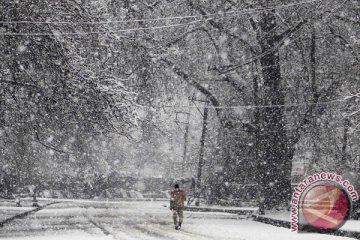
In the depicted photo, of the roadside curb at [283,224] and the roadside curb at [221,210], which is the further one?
the roadside curb at [221,210]

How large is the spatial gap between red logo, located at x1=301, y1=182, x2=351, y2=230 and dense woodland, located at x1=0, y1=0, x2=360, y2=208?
234 cm

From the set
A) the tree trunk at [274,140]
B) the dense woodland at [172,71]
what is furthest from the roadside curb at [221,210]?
the tree trunk at [274,140]

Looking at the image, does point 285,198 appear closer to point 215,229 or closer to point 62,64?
point 215,229

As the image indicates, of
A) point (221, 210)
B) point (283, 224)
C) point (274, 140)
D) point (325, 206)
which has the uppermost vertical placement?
point (274, 140)

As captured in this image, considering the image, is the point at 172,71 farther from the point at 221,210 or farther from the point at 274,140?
the point at 221,210

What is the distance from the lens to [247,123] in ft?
89.8

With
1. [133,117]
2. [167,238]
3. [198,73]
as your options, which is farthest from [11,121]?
[198,73]

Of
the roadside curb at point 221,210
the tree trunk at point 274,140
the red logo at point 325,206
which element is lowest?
the roadside curb at point 221,210

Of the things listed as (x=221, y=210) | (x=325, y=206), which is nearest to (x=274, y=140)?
(x=221, y=210)

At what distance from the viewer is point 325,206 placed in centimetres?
1759

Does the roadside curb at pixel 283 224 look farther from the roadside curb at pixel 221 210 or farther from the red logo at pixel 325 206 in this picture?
the roadside curb at pixel 221 210

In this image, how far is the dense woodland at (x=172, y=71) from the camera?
Result: 16.2m

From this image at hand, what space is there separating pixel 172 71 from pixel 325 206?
1121 centimetres

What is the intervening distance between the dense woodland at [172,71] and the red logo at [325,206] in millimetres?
2342
